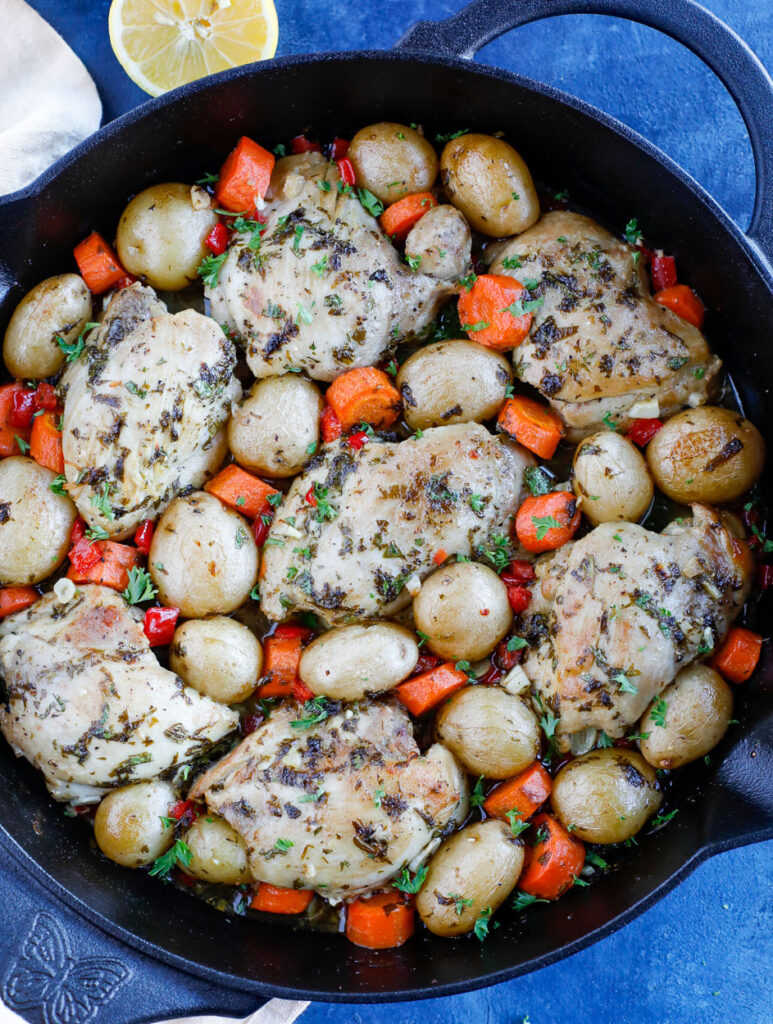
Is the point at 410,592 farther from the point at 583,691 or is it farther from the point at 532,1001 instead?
the point at 532,1001

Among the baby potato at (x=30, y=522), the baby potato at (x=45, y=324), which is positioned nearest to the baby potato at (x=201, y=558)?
the baby potato at (x=30, y=522)

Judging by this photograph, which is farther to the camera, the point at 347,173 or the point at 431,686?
the point at 347,173

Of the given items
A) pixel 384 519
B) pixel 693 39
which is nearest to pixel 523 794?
pixel 384 519

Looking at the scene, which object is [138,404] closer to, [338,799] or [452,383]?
[452,383]

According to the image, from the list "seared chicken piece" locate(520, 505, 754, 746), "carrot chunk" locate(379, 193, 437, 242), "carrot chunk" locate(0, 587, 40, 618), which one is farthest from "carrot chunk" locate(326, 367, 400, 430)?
"carrot chunk" locate(0, 587, 40, 618)

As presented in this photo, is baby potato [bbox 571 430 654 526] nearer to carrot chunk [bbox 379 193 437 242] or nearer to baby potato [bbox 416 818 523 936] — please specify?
carrot chunk [bbox 379 193 437 242]

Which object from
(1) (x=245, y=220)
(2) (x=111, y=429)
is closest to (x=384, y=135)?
(1) (x=245, y=220)
